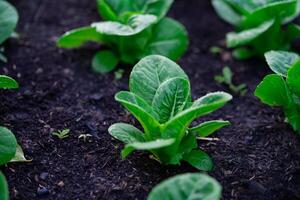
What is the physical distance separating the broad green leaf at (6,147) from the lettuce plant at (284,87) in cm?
106

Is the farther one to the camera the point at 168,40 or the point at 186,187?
the point at 168,40

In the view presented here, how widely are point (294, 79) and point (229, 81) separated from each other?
661 millimetres

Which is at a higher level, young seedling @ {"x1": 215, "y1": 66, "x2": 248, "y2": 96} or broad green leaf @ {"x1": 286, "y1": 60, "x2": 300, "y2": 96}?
broad green leaf @ {"x1": 286, "y1": 60, "x2": 300, "y2": 96}

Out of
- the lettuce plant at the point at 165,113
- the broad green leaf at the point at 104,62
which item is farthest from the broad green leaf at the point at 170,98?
the broad green leaf at the point at 104,62

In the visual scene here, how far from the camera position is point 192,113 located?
5.82 feet

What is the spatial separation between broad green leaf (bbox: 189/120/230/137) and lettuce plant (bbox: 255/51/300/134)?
26 centimetres

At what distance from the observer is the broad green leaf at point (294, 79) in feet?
6.51

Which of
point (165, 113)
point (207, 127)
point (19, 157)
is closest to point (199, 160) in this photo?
point (207, 127)

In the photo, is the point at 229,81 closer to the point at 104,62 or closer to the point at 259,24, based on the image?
the point at 259,24

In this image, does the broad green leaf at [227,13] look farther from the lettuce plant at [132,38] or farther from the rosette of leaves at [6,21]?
the rosette of leaves at [6,21]

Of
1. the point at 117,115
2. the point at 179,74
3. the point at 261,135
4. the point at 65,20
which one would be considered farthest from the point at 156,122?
the point at 65,20

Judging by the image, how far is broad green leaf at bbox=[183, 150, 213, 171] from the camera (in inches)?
78.4

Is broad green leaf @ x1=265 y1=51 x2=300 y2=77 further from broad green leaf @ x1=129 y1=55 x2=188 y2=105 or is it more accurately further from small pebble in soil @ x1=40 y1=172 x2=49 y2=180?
small pebble in soil @ x1=40 y1=172 x2=49 y2=180

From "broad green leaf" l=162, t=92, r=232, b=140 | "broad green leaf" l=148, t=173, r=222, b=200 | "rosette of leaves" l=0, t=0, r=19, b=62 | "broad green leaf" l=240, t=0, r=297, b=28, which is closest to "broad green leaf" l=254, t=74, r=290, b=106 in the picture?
"broad green leaf" l=162, t=92, r=232, b=140
